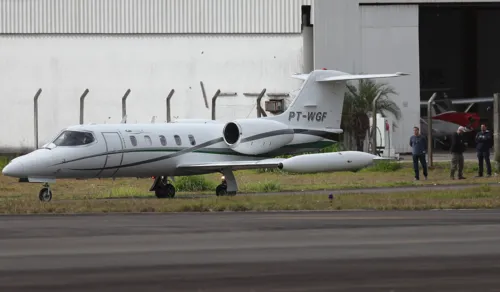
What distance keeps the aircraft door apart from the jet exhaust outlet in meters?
3.36

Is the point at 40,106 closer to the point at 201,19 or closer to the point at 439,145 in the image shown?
the point at 201,19

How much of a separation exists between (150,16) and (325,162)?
25645mm

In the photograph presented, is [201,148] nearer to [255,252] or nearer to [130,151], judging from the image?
[130,151]

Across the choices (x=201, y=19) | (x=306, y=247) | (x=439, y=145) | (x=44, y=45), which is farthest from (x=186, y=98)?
(x=306, y=247)

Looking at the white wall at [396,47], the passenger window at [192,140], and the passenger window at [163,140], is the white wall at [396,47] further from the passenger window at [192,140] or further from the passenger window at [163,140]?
the passenger window at [163,140]

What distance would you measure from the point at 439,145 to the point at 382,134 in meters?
10.3

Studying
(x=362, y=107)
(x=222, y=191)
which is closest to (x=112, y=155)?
(x=222, y=191)

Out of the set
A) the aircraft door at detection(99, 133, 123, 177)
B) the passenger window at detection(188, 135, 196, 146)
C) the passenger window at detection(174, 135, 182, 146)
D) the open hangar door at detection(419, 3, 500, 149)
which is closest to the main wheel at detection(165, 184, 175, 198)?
the passenger window at detection(174, 135, 182, 146)

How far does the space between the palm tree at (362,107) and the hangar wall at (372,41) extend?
51 cm

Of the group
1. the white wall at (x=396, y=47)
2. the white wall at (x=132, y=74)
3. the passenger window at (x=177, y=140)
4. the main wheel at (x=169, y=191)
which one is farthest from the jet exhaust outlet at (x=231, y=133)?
the white wall at (x=396, y=47)

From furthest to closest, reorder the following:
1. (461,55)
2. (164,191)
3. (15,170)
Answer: (461,55), (164,191), (15,170)

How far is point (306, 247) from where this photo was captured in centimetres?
1834

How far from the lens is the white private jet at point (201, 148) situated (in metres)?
31.7

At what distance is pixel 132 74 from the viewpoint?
56.3 meters
